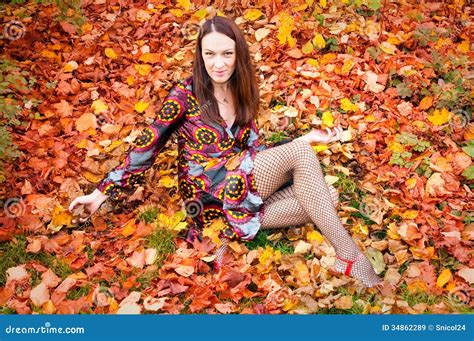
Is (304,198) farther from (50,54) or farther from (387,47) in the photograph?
(50,54)

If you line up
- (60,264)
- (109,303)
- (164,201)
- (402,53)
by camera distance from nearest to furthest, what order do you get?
(109,303)
(60,264)
(164,201)
(402,53)

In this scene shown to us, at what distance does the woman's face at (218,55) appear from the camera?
3037 millimetres

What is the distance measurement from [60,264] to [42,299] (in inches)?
10.8

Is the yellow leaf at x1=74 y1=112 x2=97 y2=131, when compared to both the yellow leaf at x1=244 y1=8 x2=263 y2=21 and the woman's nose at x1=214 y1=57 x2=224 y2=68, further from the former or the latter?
the yellow leaf at x1=244 y1=8 x2=263 y2=21

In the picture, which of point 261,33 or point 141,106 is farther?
point 261,33

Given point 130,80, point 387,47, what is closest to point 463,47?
point 387,47

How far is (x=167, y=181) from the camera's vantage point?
3852 mm

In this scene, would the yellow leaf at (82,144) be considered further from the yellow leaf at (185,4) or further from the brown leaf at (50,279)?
the yellow leaf at (185,4)

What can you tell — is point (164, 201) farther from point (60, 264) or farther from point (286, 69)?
point (286, 69)

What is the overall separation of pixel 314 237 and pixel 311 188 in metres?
0.35

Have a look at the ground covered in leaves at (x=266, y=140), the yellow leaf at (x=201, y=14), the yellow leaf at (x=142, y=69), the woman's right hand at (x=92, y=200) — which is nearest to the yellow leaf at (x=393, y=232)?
the ground covered in leaves at (x=266, y=140)

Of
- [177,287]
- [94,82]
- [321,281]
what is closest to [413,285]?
[321,281]

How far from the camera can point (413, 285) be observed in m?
3.12

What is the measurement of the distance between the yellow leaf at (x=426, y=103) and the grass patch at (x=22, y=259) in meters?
2.71
